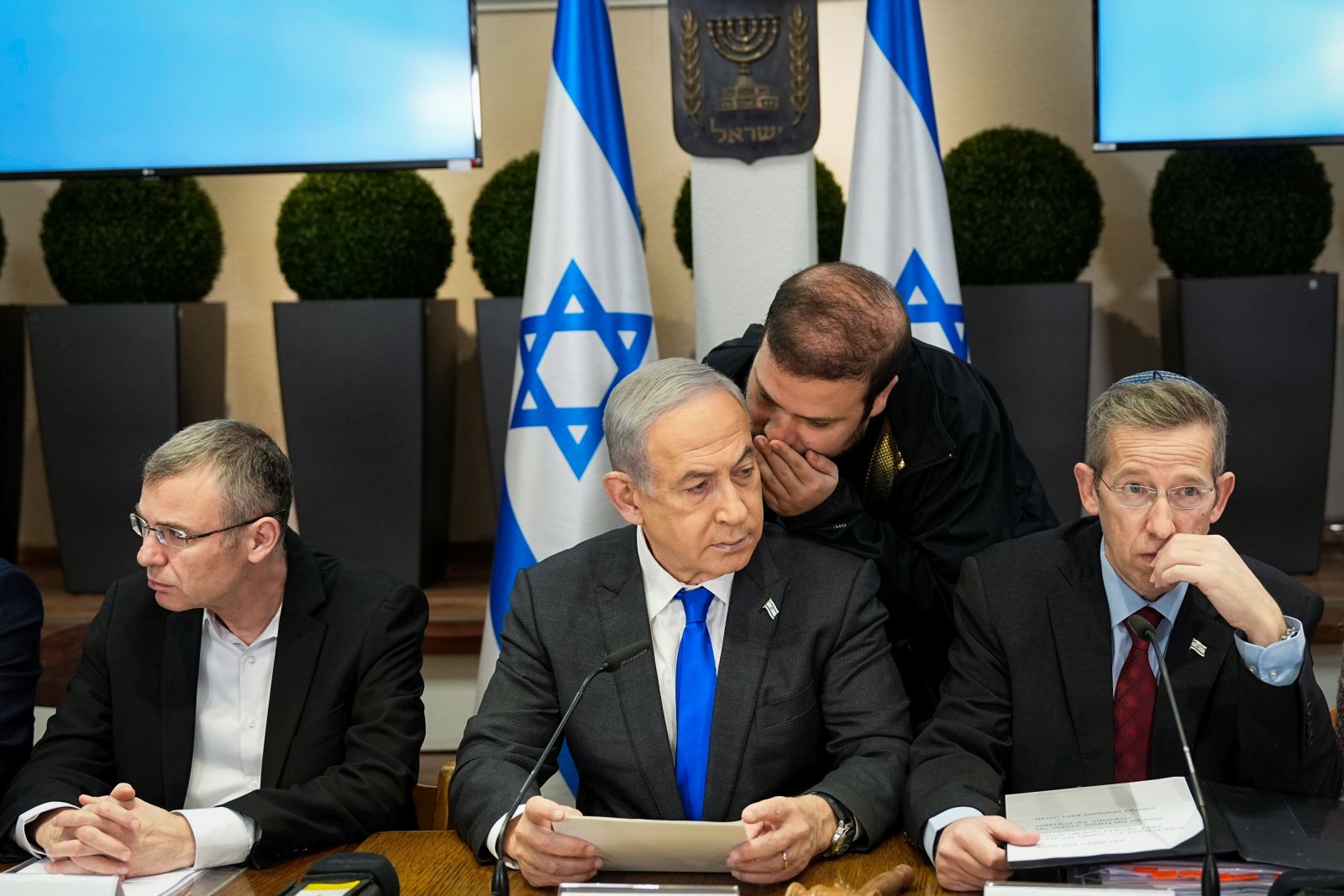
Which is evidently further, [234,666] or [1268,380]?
[1268,380]

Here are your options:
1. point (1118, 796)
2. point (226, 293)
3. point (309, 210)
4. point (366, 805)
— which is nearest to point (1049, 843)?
point (1118, 796)

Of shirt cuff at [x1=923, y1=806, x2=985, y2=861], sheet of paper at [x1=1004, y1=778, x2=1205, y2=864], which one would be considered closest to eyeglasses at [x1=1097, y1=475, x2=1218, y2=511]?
sheet of paper at [x1=1004, y1=778, x2=1205, y2=864]

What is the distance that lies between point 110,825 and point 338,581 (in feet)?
2.13

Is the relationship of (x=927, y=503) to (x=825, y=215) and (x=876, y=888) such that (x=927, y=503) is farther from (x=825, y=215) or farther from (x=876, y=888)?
(x=825, y=215)

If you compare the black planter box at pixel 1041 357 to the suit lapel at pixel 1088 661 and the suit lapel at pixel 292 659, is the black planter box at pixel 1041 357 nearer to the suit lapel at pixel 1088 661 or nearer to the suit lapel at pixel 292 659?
the suit lapel at pixel 1088 661

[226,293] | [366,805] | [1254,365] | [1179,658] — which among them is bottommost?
[366,805]

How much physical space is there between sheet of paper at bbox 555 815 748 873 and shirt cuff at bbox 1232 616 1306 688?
78 cm

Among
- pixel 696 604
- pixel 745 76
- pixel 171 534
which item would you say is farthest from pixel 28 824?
pixel 745 76

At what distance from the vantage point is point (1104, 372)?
183 inches

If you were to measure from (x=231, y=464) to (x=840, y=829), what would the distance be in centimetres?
121

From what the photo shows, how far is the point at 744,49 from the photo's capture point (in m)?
3.07

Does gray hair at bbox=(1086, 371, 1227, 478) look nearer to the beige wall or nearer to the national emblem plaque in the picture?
the national emblem plaque

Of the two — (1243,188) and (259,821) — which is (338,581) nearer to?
(259,821)

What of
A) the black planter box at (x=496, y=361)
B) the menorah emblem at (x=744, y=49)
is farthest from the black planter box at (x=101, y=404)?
the menorah emblem at (x=744, y=49)
